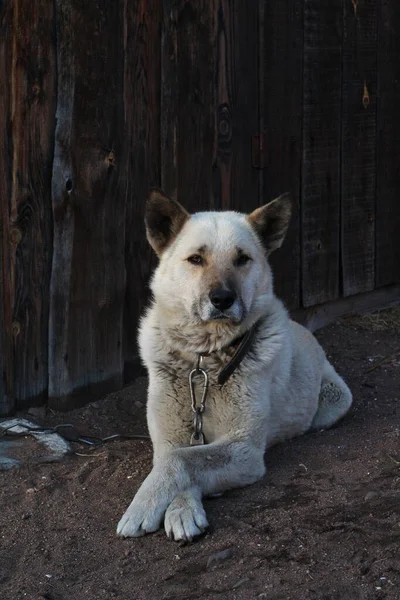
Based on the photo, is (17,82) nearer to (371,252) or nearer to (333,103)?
(333,103)

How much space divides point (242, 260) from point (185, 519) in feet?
4.77

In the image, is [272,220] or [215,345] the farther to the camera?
[272,220]

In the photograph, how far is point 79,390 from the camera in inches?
238

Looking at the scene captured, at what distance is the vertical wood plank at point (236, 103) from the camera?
646cm

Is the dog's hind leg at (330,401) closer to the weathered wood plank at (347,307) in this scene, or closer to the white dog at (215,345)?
the white dog at (215,345)

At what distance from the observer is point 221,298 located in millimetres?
4559

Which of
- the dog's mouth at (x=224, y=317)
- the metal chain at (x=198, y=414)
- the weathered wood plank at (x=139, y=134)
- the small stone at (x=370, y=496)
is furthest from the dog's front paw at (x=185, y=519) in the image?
the weathered wood plank at (x=139, y=134)

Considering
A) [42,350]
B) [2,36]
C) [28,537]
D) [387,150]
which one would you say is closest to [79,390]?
[42,350]

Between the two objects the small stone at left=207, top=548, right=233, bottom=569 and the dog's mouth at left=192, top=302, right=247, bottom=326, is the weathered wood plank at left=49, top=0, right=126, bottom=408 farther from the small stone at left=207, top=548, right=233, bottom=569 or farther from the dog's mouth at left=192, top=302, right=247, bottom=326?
the small stone at left=207, top=548, right=233, bottom=569

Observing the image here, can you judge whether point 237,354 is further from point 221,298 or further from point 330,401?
point 330,401

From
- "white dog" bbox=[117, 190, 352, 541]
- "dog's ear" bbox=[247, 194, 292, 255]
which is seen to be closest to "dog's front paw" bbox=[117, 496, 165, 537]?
"white dog" bbox=[117, 190, 352, 541]

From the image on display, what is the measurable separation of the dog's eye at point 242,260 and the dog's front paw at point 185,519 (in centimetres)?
127

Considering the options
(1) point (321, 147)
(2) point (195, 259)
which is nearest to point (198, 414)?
(2) point (195, 259)

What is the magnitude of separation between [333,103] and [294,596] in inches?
193
